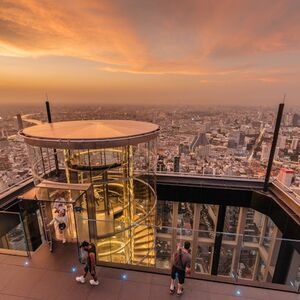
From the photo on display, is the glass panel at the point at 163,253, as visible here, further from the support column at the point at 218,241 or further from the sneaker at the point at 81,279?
the sneaker at the point at 81,279

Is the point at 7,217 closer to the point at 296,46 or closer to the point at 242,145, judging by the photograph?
the point at 242,145

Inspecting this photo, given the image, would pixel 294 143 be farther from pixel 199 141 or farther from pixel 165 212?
pixel 165 212

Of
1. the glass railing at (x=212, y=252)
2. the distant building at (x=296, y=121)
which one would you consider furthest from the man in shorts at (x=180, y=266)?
the distant building at (x=296, y=121)

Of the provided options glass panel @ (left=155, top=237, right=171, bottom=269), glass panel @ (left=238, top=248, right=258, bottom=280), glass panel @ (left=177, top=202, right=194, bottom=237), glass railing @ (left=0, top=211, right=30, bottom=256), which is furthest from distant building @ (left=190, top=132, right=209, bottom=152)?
glass railing @ (left=0, top=211, right=30, bottom=256)

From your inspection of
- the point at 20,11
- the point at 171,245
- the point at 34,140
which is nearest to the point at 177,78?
the point at 20,11

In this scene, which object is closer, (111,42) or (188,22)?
(188,22)

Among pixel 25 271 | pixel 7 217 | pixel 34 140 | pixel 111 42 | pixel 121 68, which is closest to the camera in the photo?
pixel 25 271

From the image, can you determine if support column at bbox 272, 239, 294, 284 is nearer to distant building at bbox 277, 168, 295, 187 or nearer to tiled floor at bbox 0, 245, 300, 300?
tiled floor at bbox 0, 245, 300, 300
